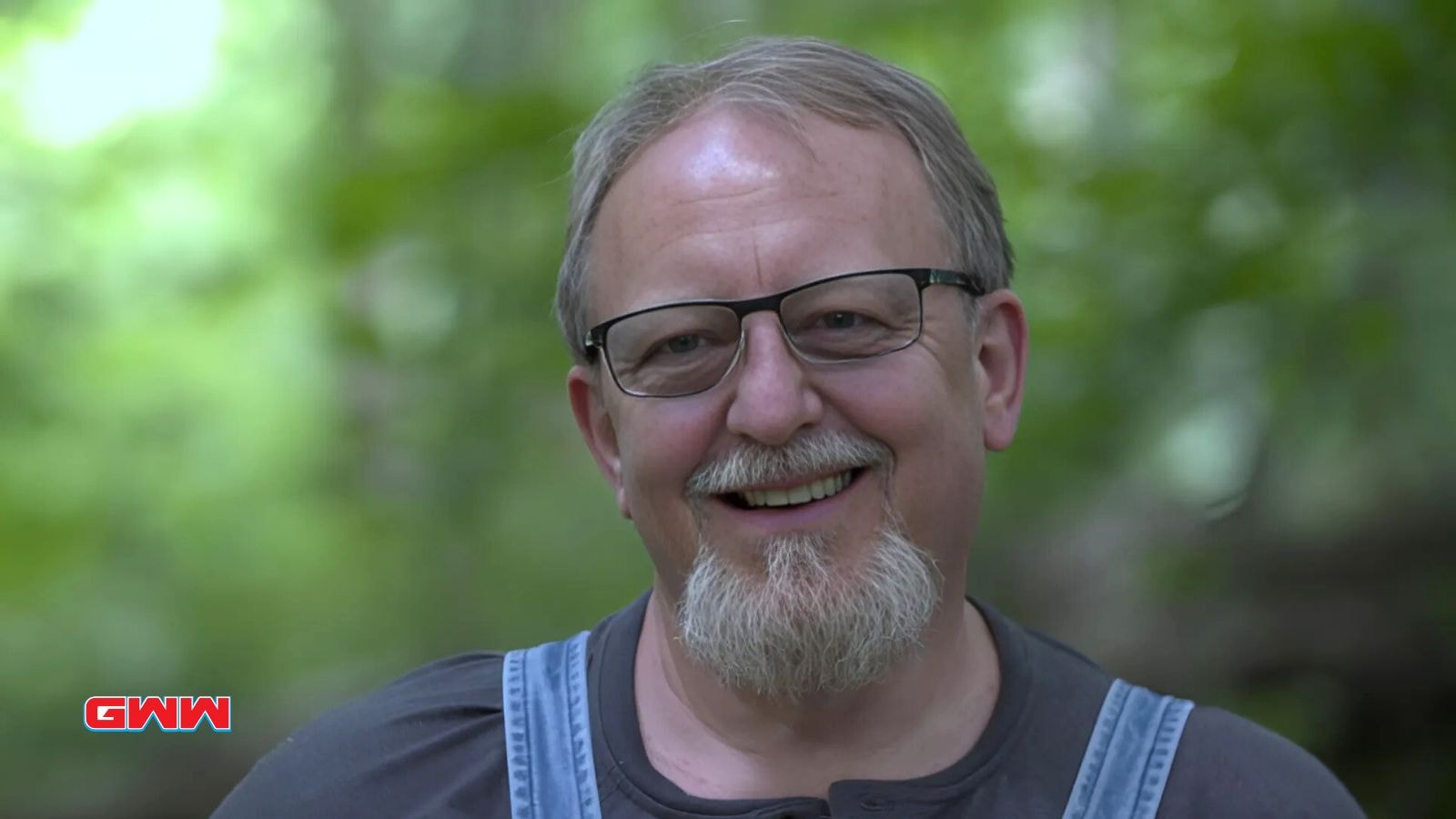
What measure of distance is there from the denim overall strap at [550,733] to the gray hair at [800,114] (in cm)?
40

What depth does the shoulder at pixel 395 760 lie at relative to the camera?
1.57 m

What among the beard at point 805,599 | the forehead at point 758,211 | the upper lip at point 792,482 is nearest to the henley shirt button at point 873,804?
the beard at point 805,599

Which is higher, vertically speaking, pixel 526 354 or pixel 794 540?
pixel 526 354

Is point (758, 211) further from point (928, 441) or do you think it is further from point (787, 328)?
point (928, 441)

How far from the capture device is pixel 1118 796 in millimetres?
1517

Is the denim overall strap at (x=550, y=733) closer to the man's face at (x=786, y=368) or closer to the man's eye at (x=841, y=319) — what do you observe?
the man's face at (x=786, y=368)

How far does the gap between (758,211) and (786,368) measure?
0.19m

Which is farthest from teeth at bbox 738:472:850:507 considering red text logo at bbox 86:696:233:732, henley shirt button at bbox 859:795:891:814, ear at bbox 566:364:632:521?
red text logo at bbox 86:696:233:732

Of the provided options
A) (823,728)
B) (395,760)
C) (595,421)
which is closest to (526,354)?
(595,421)

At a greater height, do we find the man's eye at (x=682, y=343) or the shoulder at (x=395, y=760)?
the man's eye at (x=682, y=343)

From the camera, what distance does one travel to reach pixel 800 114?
158 centimetres

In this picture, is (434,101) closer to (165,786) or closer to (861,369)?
(165,786)

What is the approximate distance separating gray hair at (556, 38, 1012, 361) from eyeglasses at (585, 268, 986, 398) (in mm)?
132

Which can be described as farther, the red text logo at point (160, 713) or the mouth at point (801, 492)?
the red text logo at point (160, 713)
